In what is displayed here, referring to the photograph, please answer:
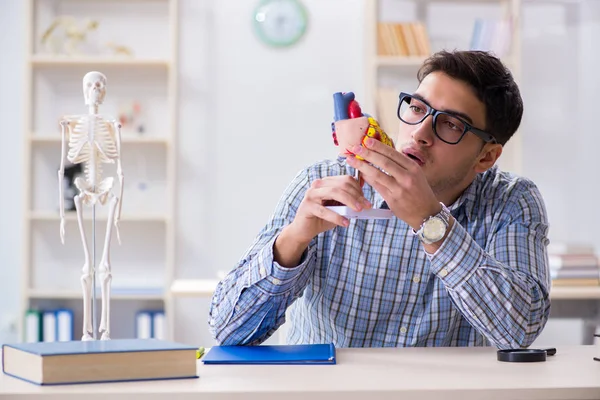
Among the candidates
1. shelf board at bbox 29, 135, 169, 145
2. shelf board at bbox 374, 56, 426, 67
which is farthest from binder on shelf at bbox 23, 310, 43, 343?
shelf board at bbox 374, 56, 426, 67

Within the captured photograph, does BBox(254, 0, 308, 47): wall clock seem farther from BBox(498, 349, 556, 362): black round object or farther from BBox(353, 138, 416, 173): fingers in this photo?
BBox(498, 349, 556, 362): black round object

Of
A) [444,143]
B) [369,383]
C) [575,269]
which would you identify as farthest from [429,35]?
[369,383]

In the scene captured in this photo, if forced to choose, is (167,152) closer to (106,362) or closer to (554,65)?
(554,65)

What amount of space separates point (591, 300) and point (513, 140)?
3.02 feet

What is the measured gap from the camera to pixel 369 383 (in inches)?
45.8

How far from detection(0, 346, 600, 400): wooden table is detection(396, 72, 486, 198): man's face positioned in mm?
456

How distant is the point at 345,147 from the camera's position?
1.43 m

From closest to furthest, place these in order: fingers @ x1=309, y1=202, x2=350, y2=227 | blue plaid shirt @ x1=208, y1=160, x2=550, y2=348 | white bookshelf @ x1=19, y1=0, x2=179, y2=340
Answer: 1. fingers @ x1=309, y1=202, x2=350, y2=227
2. blue plaid shirt @ x1=208, y1=160, x2=550, y2=348
3. white bookshelf @ x1=19, y1=0, x2=179, y2=340

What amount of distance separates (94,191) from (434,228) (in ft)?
2.21

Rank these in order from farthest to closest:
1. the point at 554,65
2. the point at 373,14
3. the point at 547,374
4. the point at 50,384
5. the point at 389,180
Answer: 1. the point at 554,65
2. the point at 373,14
3. the point at 389,180
4. the point at 547,374
5. the point at 50,384

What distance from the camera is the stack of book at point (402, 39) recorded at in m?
4.10

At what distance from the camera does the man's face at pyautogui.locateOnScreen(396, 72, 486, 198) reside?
1.68 metres

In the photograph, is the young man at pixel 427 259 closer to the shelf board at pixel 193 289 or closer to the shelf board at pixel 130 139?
the shelf board at pixel 193 289

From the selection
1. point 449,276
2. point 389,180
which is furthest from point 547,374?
point 389,180
